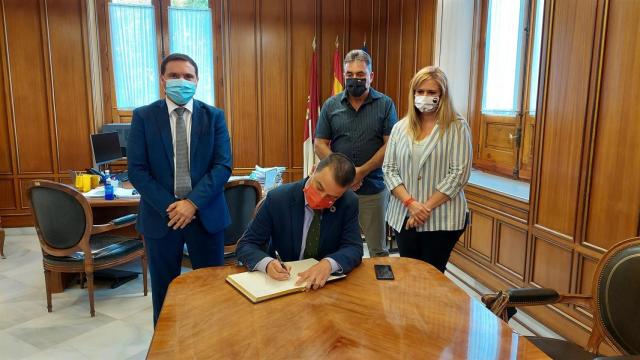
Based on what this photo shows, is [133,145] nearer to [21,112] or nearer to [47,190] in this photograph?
[47,190]

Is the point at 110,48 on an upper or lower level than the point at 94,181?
upper

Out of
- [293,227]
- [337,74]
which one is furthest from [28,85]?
[293,227]

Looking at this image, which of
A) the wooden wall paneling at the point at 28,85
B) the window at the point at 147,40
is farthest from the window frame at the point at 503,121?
the wooden wall paneling at the point at 28,85

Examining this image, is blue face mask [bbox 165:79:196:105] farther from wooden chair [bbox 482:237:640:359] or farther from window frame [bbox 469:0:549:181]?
window frame [bbox 469:0:549:181]

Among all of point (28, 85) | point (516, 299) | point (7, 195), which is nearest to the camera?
point (516, 299)

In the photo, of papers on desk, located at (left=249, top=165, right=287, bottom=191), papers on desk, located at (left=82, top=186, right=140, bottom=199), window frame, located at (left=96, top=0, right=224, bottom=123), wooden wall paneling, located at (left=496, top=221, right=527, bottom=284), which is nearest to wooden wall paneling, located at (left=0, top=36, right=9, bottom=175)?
window frame, located at (left=96, top=0, right=224, bottom=123)

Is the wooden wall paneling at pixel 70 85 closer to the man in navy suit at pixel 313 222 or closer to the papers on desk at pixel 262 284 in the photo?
the man in navy suit at pixel 313 222

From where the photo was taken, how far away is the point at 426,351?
1.07 meters

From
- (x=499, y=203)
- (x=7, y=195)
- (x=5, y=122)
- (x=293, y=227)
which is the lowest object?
(x=7, y=195)

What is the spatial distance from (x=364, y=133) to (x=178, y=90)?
1.08 metres

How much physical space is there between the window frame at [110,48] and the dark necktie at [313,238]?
3998 millimetres

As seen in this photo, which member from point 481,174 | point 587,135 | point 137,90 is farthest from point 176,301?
point 137,90

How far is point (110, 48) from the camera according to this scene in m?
5.03

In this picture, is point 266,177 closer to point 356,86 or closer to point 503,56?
point 356,86
